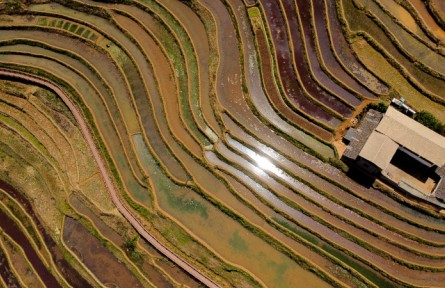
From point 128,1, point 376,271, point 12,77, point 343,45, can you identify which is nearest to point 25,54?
point 12,77

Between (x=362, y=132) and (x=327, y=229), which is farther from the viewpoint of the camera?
(x=362, y=132)

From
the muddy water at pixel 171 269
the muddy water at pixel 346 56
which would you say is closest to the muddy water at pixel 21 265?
the muddy water at pixel 171 269

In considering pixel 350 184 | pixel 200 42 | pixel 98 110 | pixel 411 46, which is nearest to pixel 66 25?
pixel 98 110

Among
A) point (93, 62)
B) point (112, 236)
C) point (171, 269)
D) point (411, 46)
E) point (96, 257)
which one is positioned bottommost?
point (96, 257)

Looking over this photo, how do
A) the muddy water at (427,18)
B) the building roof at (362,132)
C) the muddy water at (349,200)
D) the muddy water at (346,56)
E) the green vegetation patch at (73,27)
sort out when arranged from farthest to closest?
the green vegetation patch at (73,27), the muddy water at (427,18), the muddy water at (346,56), the building roof at (362,132), the muddy water at (349,200)

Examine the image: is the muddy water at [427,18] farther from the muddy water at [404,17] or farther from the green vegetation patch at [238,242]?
the green vegetation patch at [238,242]

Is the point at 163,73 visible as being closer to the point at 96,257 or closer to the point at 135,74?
the point at 135,74
